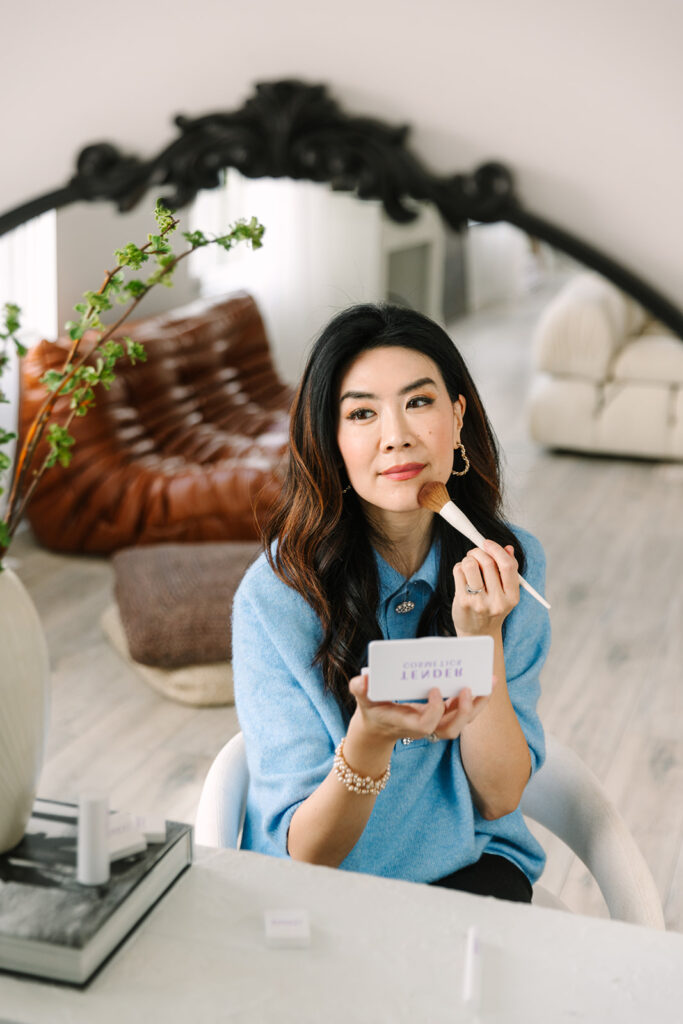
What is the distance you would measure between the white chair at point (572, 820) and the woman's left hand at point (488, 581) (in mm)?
388

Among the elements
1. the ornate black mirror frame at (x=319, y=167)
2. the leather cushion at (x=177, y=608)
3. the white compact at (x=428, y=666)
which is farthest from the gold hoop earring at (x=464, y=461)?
the leather cushion at (x=177, y=608)

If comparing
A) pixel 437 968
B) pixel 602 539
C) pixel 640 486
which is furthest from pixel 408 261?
pixel 437 968

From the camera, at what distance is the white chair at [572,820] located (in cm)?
116

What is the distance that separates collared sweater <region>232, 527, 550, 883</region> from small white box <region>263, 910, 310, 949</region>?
27 centimetres

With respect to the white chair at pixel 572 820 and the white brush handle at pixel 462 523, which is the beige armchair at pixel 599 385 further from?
the white brush handle at pixel 462 523

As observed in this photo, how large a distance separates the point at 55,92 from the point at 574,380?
3.10 m

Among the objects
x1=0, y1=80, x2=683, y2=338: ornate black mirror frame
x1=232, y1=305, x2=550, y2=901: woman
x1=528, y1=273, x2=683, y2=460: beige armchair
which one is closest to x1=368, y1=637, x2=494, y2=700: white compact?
x1=232, y1=305, x2=550, y2=901: woman

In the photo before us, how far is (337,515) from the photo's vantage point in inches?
48.4

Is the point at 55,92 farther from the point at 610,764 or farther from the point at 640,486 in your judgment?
the point at 640,486

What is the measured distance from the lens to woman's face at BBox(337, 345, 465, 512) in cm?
114

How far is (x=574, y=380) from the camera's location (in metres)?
4.63

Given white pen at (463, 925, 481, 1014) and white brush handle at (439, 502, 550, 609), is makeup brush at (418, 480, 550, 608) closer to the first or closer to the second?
white brush handle at (439, 502, 550, 609)

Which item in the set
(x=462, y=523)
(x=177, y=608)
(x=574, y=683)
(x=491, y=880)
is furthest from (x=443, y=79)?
(x=574, y=683)

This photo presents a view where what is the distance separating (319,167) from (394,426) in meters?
0.86
